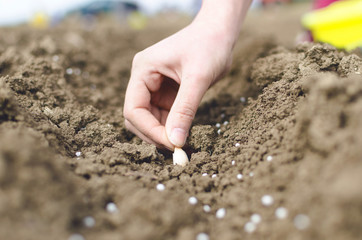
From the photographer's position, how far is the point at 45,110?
4.59 ft

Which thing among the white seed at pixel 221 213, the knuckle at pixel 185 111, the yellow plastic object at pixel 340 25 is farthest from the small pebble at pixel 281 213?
the yellow plastic object at pixel 340 25

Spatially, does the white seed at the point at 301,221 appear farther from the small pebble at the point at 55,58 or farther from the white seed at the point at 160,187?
the small pebble at the point at 55,58

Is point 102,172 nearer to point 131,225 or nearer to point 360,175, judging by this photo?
point 131,225

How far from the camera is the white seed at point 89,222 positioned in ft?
2.71

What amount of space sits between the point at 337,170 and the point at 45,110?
127 centimetres

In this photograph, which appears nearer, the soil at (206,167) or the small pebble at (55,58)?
the soil at (206,167)

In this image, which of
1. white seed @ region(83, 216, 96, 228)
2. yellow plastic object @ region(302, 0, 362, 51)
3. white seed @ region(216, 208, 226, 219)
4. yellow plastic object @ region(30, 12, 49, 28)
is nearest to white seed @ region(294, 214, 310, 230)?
white seed @ region(216, 208, 226, 219)

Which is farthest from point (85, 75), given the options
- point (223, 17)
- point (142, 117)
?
point (223, 17)

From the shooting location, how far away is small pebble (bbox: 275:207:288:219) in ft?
2.72

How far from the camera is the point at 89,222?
0.83m

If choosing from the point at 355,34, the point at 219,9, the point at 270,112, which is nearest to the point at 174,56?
the point at 219,9

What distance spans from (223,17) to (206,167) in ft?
2.97

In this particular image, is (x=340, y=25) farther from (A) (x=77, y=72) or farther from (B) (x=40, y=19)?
(B) (x=40, y=19)

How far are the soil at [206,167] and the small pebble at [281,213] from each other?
14mm
